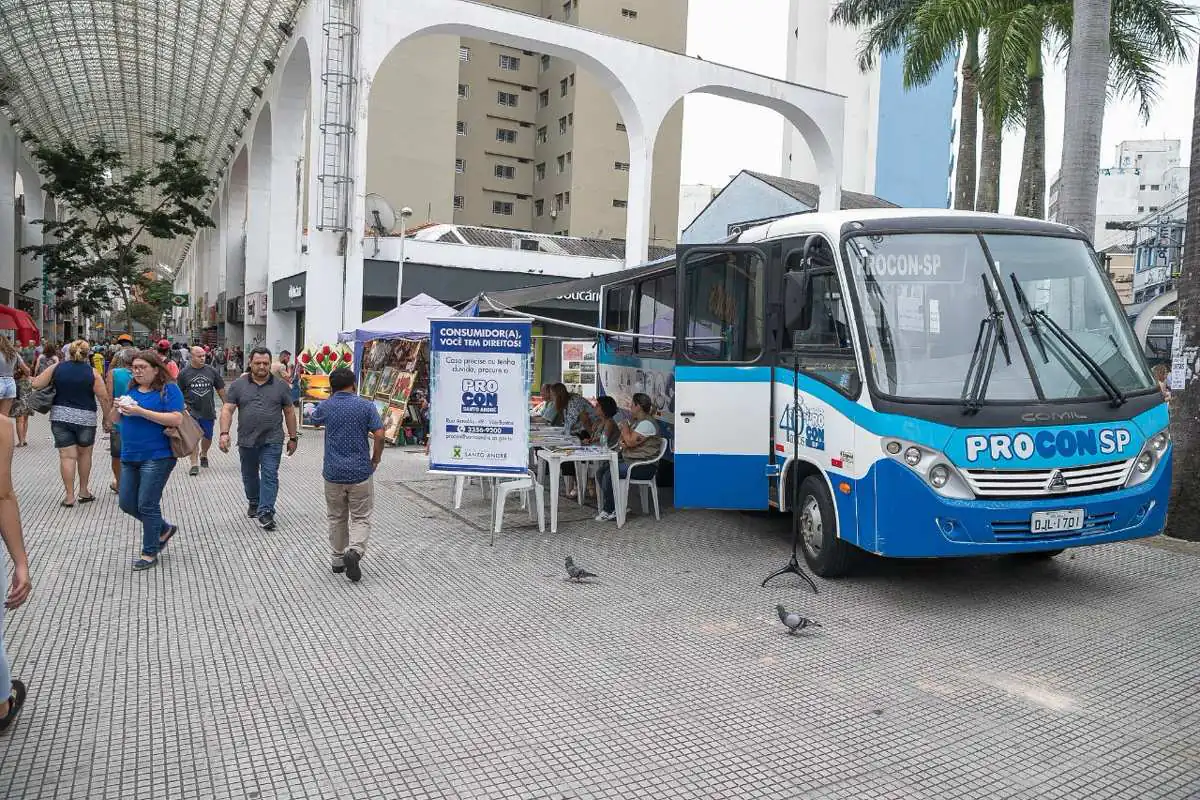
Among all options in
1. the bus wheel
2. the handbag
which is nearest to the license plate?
the bus wheel

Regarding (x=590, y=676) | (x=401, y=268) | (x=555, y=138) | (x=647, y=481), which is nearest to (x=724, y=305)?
(x=647, y=481)

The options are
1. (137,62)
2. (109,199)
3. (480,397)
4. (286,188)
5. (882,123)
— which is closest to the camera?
(480,397)

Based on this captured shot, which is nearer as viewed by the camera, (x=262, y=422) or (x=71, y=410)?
(x=262, y=422)

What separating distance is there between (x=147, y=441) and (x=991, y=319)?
6462 mm

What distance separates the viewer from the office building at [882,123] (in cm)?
5141

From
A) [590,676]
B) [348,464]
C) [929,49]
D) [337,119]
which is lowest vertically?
[590,676]

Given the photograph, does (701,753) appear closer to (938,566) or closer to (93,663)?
(93,663)

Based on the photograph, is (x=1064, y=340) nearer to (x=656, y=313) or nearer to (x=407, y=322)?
(x=656, y=313)

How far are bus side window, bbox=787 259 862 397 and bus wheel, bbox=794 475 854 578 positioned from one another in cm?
90

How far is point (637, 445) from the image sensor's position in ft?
30.9

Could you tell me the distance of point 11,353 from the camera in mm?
13375

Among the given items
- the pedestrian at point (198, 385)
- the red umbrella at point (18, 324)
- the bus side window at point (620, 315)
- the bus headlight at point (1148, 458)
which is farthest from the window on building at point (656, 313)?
the red umbrella at point (18, 324)

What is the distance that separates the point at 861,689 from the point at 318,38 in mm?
22454

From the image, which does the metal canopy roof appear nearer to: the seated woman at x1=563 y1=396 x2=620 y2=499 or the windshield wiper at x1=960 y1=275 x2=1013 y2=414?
the seated woman at x1=563 y1=396 x2=620 y2=499
